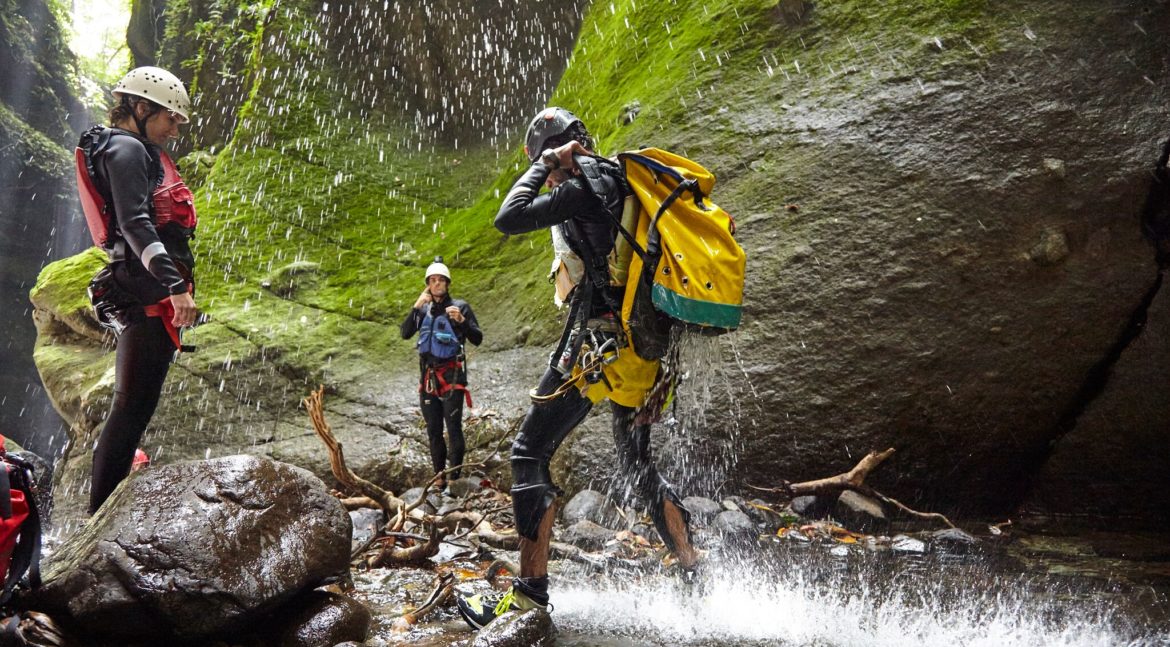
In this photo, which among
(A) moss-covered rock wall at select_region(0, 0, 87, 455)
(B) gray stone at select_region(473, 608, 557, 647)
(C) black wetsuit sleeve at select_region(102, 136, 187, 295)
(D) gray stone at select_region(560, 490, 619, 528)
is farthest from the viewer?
(A) moss-covered rock wall at select_region(0, 0, 87, 455)

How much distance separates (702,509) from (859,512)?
1.23m

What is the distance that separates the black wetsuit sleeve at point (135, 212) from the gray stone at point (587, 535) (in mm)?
3290

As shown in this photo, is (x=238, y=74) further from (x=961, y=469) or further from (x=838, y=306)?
(x=961, y=469)

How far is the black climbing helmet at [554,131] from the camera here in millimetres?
3568

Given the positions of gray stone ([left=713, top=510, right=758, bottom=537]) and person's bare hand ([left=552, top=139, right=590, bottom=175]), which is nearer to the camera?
person's bare hand ([left=552, top=139, right=590, bottom=175])

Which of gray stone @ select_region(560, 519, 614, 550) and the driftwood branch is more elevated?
the driftwood branch

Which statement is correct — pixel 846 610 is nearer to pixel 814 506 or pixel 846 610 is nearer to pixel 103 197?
pixel 814 506

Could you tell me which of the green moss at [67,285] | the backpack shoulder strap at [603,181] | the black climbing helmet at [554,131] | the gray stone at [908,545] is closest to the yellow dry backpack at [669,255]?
the backpack shoulder strap at [603,181]

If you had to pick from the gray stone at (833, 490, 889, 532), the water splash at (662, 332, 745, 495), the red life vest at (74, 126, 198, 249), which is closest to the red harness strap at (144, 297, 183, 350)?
the red life vest at (74, 126, 198, 249)

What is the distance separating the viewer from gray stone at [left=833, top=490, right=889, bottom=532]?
543cm

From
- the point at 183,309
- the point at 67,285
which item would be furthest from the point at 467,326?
A: the point at 67,285

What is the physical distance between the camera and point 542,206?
3229mm

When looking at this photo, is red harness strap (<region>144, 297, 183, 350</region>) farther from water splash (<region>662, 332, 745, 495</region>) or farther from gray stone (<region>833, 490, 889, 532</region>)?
gray stone (<region>833, 490, 889, 532</region>)

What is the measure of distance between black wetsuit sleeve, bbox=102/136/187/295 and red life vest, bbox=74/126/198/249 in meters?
0.12
